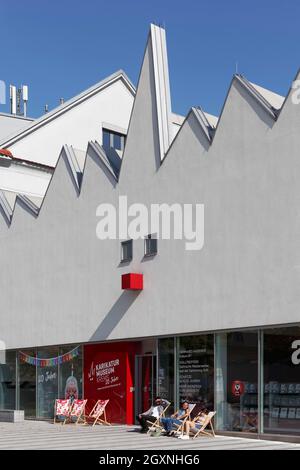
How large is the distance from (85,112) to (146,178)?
15.3 meters

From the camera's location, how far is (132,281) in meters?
22.8

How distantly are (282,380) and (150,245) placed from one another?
6424 mm

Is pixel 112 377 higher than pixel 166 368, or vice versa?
pixel 166 368

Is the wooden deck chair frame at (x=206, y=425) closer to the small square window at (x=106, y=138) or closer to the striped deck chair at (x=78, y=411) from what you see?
the striped deck chair at (x=78, y=411)

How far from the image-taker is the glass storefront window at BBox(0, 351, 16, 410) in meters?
29.9

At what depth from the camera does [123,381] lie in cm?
2402

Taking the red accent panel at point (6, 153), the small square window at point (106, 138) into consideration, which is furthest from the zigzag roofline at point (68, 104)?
the small square window at point (106, 138)

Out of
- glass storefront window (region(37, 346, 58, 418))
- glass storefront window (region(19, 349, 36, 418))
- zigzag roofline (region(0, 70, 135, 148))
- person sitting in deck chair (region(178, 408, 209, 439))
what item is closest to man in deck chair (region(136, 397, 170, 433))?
person sitting in deck chair (region(178, 408, 209, 439))

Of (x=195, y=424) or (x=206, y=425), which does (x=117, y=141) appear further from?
(x=195, y=424)

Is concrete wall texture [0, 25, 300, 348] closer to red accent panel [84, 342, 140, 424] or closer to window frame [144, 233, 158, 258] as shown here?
window frame [144, 233, 158, 258]

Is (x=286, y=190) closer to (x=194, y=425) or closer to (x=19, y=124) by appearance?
(x=194, y=425)

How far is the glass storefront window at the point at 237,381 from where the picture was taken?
19.2 meters

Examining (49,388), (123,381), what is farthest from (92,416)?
(49,388)

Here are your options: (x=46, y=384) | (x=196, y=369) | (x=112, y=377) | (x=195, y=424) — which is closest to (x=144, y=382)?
(x=112, y=377)
